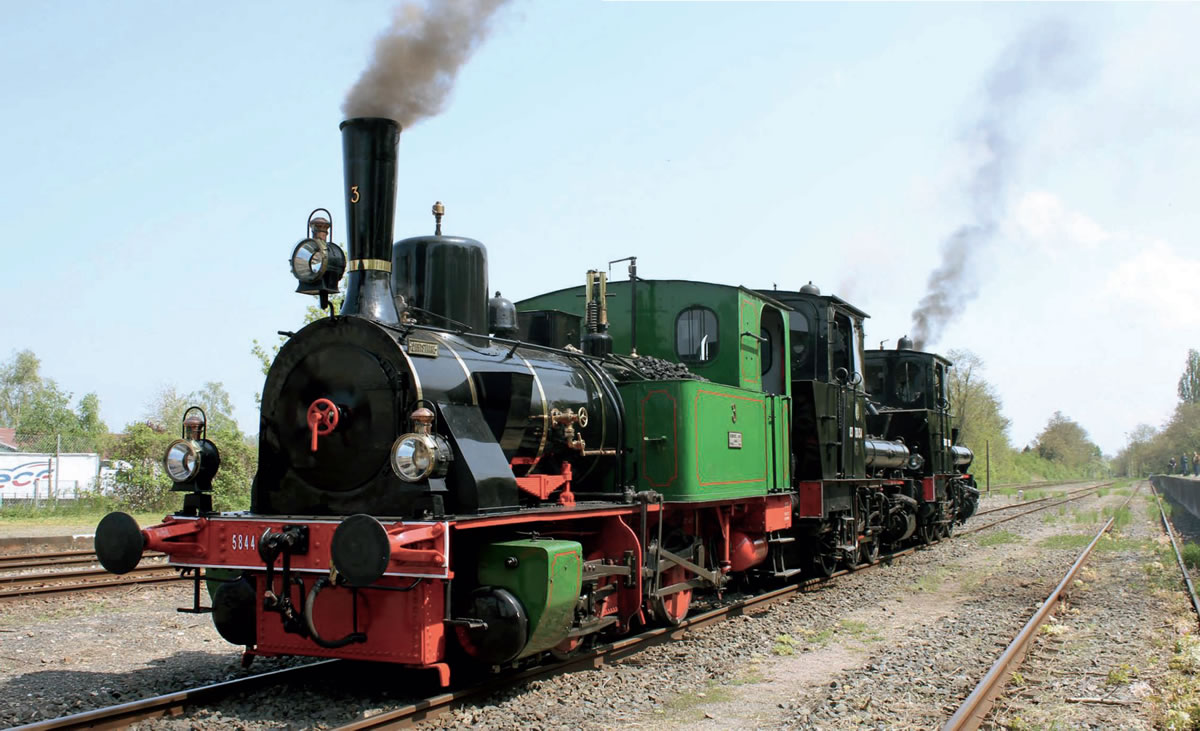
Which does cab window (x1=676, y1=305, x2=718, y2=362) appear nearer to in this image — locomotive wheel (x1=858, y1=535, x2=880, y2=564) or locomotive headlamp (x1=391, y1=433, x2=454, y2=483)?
locomotive headlamp (x1=391, y1=433, x2=454, y2=483)

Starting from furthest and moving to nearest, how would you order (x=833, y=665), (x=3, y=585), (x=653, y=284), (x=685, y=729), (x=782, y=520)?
(x=3, y=585) < (x=782, y=520) < (x=653, y=284) < (x=833, y=665) < (x=685, y=729)

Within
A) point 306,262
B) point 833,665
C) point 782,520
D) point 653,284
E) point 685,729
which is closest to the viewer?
point 685,729

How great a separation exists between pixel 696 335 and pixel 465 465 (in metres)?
3.77

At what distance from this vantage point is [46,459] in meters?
31.0

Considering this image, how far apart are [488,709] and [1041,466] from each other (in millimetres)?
73403

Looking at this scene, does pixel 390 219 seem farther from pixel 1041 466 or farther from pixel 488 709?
pixel 1041 466

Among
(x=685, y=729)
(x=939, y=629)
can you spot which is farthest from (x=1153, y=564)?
(x=685, y=729)

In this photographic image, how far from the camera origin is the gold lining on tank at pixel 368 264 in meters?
5.84

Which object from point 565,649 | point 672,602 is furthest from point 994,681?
point 565,649

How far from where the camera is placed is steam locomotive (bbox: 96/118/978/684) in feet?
16.8

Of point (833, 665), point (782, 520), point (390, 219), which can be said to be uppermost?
point (390, 219)

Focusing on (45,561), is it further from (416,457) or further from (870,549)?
(870,549)

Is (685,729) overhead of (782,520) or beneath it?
beneath

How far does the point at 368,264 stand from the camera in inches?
230
